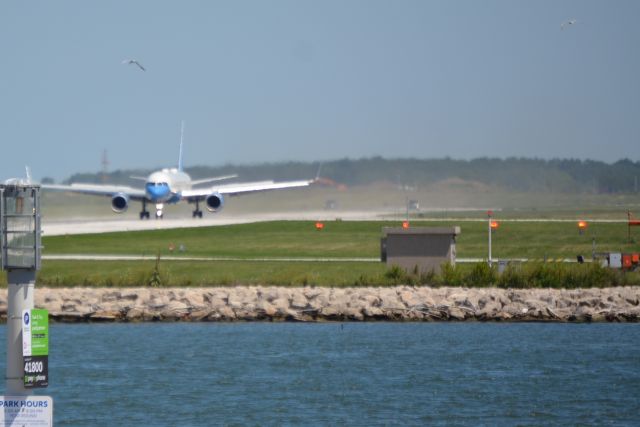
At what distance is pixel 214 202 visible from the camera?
3344 inches

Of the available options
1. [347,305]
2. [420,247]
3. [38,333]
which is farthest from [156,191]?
[38,333]

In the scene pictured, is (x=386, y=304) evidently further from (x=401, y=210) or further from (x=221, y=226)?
(x=401, y=210)

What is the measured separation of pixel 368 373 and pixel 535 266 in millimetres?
13199

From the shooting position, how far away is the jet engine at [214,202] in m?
84.8

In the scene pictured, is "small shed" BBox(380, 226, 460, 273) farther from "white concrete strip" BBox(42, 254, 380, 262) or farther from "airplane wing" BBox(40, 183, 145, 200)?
"airplane wing" BBox(40, 183, 145, 200)

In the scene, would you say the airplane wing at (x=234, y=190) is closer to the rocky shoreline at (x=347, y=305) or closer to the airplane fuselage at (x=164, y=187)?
the airplane fuselage at (x=164, y=187)

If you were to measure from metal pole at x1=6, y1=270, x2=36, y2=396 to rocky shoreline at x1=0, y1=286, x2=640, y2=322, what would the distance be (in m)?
22.5

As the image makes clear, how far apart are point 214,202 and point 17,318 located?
235 feet

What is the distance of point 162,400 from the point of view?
25.7 m

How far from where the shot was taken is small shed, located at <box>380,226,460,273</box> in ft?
135

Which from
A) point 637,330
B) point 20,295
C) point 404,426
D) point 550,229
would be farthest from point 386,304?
point 550,229

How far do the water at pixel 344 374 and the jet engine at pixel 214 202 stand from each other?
4901cm

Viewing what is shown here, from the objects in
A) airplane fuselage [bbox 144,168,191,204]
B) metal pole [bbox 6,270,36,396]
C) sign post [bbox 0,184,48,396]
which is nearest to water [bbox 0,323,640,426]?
metal pole [bbox 6,270,36,396]

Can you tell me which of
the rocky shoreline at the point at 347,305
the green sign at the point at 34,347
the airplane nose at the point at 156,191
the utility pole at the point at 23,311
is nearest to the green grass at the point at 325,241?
the rocky shoreline at the point at 347,305
